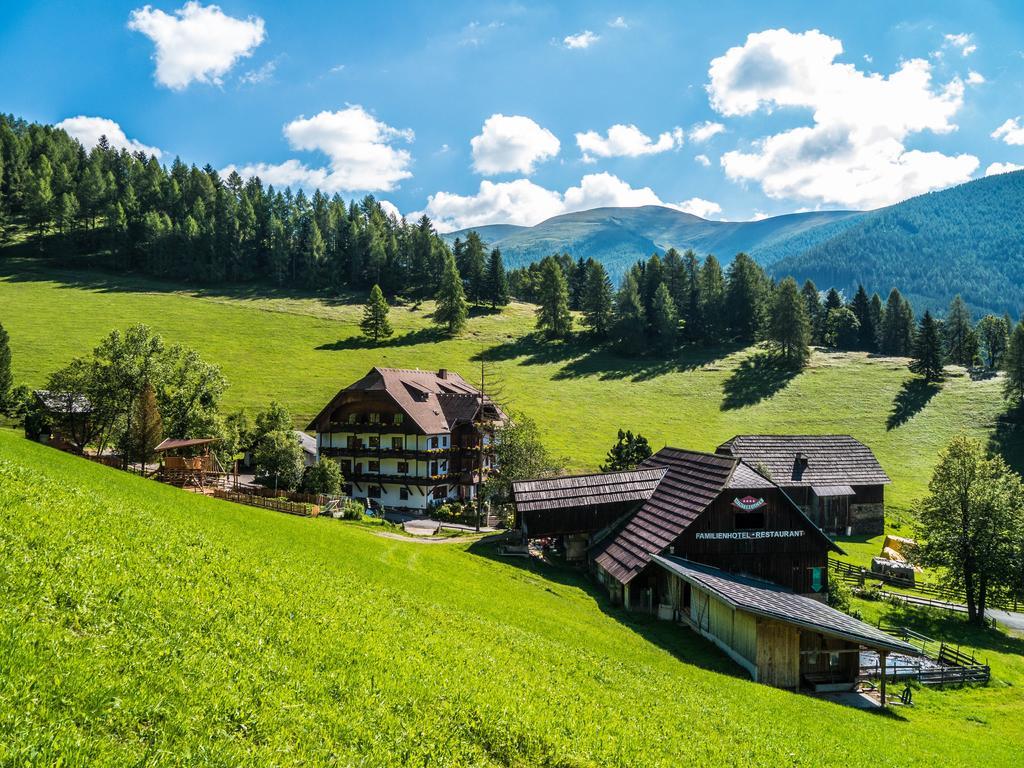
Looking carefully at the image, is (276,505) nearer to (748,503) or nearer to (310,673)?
(748,503)

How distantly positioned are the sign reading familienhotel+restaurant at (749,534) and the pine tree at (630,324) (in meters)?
86.6

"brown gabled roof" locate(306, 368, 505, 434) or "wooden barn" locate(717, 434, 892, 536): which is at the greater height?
"brown gabled roof" locate(306, 368, 505, 434)

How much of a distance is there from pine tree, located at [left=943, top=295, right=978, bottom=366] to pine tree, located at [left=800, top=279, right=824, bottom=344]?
87.2 ft

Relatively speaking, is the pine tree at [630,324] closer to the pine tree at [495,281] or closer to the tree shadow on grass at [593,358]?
the tree shadow on grass at [593,358]

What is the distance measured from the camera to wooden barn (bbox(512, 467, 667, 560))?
3866 cm

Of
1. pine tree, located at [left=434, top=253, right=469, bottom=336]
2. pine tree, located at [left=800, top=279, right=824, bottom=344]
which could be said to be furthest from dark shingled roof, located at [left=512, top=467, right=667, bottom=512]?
pine tree, located at [left=800, top=279, right=824, bottom=344]

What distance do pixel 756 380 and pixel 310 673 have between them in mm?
106201

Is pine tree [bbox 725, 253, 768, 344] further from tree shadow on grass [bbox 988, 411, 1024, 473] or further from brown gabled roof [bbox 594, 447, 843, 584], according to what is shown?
brown gabled roof [bbox 594, 447, 843, 584]

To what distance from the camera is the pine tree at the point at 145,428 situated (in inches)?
1796

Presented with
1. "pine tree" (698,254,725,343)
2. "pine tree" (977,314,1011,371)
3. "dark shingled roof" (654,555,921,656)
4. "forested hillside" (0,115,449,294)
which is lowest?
"dark shingled roof" (654,555,921,656)

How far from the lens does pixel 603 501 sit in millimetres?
38656

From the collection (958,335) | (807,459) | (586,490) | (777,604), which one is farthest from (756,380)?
(777,604)

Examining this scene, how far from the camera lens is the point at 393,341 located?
111m

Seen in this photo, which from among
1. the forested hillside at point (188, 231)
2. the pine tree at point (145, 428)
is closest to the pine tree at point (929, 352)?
the forested hillside at point (188, 231)
